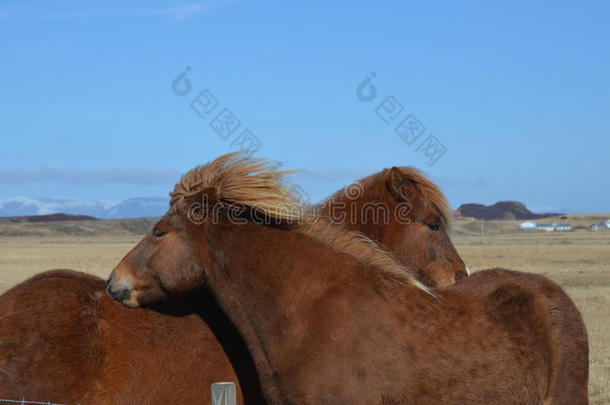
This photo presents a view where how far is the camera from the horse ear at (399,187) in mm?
5684

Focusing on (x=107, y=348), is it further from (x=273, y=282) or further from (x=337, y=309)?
(x=337, y=309)

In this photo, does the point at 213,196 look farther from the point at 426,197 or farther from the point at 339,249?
the point at 426,197

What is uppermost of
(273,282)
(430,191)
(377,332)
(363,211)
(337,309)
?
(430,191)

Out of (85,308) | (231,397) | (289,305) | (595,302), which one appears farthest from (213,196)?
(595,302)

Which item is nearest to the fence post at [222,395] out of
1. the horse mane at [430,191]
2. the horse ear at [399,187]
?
the horse ear at [399,187]

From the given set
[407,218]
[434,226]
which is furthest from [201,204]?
[434,226]

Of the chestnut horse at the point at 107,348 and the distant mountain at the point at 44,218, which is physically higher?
the distant mountain at the point at 44,218

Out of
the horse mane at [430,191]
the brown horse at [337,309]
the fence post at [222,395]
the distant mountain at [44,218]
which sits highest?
the distant mountain at [44,218]

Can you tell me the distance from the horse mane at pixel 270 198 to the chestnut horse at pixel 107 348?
Result: 74 cm

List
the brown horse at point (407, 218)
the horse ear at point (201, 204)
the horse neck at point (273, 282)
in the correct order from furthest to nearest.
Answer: the brown horse at point (407, 218) < the horse ear at point (201, 204) < the horse neck at point (273, 282)

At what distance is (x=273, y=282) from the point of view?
13.6 feet

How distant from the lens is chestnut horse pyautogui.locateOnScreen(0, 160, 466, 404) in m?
4.12

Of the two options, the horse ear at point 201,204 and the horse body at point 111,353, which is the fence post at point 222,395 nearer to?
the horse body at point 111,353

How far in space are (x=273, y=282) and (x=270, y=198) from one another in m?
0.56
